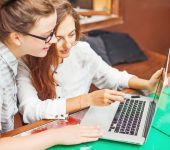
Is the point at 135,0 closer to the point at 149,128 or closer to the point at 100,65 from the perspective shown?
the point at 100,65

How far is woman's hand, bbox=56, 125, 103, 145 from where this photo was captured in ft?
3.64

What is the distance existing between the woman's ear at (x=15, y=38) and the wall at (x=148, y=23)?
6.80 feet

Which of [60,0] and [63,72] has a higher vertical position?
[60,0]

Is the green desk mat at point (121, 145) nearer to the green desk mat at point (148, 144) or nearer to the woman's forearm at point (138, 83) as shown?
the green desk mat at point (148, 144)

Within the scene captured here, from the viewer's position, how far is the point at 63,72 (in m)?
1.67

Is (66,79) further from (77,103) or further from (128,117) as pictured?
(128,117)

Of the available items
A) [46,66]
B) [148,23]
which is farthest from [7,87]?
[148,23]

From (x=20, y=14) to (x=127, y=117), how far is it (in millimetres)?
575

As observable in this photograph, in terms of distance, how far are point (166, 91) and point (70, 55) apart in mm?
527

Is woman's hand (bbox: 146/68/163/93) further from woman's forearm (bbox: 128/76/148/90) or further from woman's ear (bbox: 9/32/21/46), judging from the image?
woman's ear (bbox: 9/32/21/46)

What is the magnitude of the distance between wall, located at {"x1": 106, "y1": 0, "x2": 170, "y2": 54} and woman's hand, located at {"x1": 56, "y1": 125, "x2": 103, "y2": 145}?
85.8 inches

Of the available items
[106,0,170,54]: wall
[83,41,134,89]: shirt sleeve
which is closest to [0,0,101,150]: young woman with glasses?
[83,41,134,89]: shirt sleeve

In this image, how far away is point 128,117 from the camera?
1.26 m

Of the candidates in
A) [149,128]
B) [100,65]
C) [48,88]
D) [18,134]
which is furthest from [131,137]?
[100,65]
